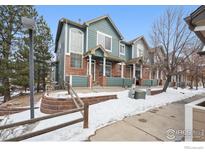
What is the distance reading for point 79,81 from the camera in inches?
284

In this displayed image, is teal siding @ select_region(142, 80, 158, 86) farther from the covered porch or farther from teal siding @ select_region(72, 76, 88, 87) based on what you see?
teal siding @ select_region(72, 76, 88, 87)

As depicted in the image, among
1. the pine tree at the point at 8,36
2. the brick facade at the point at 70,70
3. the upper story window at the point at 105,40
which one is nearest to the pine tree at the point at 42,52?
the pine tree at the point at 8,36

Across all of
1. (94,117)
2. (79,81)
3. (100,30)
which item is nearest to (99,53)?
(100,30)

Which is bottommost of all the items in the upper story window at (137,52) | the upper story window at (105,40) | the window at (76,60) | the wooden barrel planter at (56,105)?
the wooden barrel planter at (56,105)

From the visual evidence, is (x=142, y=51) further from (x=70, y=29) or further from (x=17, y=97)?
(x=17, y=97)

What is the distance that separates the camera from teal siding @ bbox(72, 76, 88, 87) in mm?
7055

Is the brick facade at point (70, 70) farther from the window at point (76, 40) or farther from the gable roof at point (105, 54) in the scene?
the gable roof at point (105, 54)

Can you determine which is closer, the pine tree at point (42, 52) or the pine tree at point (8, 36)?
the pine tree at point (8, 36)

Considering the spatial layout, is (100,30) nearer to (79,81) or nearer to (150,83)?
(79,81)

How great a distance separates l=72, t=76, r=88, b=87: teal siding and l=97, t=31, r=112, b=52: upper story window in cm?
270

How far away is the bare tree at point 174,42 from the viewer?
674cm

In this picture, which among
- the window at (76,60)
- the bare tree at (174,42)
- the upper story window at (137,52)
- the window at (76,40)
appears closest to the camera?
the bare tree at (174,42)

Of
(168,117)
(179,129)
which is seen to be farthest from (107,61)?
(179,129)
